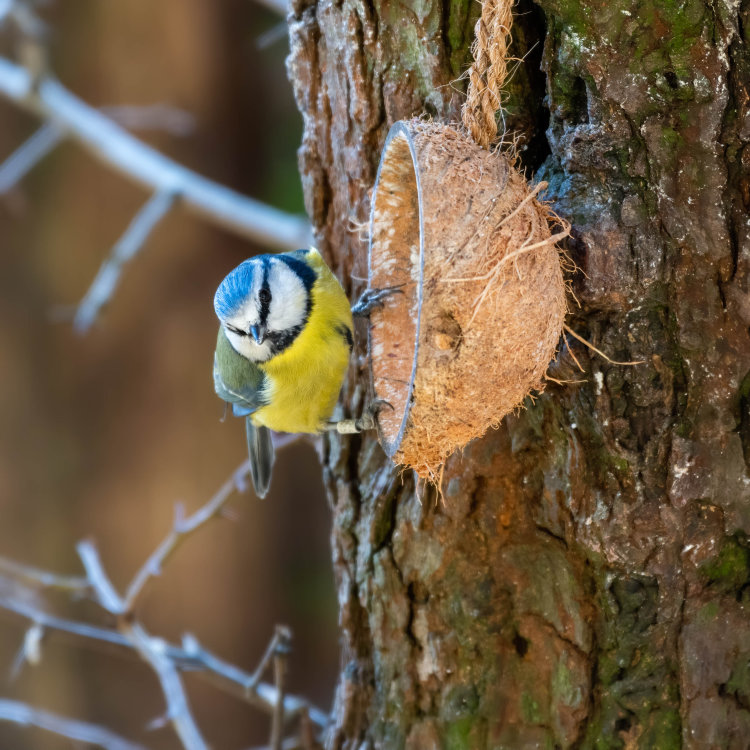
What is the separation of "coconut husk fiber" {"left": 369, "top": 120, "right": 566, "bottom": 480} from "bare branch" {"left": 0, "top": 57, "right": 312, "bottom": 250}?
122cm

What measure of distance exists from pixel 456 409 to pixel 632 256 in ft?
1.31

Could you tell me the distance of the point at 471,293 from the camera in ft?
3.89

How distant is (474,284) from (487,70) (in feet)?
1.15

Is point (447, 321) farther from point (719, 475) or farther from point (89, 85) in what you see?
point (89, 85)

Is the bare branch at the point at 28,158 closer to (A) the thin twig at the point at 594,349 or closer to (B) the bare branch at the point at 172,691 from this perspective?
(B) the bare branch at the point at 172,691

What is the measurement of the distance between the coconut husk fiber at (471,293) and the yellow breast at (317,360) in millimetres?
490

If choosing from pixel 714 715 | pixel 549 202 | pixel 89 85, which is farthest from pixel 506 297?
pixel 89 85

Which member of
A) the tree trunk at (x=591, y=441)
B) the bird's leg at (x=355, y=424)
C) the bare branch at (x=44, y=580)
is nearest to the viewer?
the tree trunk at (x=591, y=441)

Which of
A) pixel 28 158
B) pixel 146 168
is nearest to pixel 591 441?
pixel 146 168

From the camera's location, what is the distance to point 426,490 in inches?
63.1

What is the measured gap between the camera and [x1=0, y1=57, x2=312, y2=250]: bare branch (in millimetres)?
2502

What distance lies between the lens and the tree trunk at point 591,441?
4.45 feet

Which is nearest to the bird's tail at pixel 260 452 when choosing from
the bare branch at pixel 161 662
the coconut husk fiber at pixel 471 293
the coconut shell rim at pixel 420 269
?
the bare branch at pixel 161 662

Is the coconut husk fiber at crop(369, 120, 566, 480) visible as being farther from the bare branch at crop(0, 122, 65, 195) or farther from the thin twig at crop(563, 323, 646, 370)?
A: the bare branch at crop(0, 122, 65, 195)
